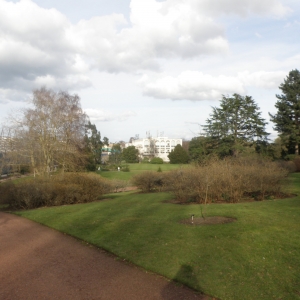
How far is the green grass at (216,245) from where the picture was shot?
5469 mm

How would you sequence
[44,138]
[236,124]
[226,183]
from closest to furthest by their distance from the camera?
[226,183] < [44,138] < [236,124]

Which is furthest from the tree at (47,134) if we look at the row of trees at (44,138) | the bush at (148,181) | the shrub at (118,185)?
the bush at (148,181)

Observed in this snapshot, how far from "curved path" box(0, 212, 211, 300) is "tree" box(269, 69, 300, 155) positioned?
34450mm

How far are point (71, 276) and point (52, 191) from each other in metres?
11.6

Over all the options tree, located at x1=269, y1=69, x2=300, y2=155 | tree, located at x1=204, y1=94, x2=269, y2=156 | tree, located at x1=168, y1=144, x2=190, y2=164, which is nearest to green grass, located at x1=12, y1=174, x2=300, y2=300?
tree, located at x1=204, y1=94, x2=269, y2=156

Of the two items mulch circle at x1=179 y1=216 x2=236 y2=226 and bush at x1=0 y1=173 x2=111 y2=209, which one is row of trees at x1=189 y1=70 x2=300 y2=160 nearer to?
bush at x1=0 y1=173 x2=111 y2=209

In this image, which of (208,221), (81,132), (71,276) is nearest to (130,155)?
(81,132)

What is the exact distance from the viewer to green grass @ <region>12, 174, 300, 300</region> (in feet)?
17.9

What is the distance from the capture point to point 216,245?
736 cm

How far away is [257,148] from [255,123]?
112 inches

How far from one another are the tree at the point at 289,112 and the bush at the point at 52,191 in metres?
27.0

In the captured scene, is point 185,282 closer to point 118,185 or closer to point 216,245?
point 216,245

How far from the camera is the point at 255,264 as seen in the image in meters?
6.14

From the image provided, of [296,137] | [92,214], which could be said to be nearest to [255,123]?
[296,137]
